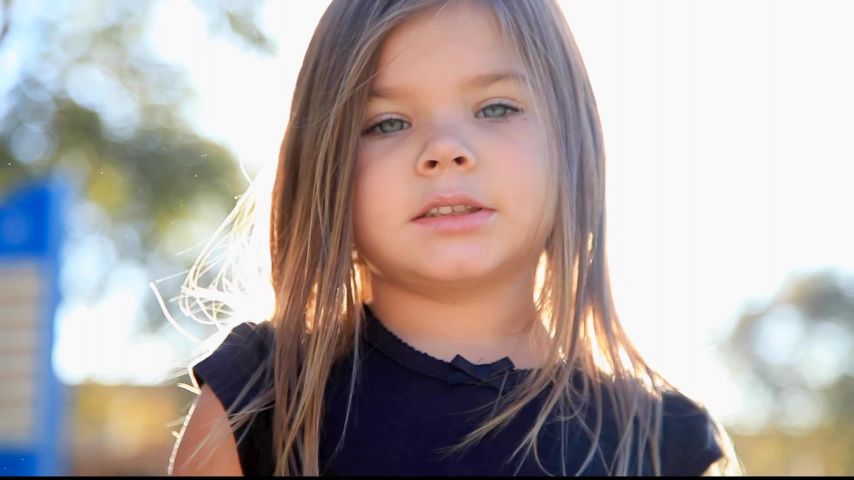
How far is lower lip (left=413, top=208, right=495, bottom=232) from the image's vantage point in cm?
204

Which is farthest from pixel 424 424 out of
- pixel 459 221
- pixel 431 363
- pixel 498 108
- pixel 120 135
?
pixel 120 135

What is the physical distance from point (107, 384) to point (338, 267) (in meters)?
10.6

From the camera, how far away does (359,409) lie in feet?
6.73

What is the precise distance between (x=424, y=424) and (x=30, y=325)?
15.6 ft

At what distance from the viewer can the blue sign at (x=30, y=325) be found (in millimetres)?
5867

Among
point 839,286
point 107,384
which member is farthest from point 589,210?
point 839,286

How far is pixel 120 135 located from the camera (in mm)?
10273

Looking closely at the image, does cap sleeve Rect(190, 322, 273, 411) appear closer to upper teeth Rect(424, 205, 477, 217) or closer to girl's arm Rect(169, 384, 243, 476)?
girl's arm Rect(169, 384, 243, 476)

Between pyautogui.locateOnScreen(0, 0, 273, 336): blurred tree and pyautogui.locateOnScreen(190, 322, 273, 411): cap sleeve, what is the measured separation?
7.44m

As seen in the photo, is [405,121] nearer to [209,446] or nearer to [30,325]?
[209,446]

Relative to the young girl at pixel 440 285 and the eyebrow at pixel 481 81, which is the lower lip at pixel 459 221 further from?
the eyebrow at pixel 481 81

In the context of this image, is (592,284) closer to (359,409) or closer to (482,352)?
(482,352)

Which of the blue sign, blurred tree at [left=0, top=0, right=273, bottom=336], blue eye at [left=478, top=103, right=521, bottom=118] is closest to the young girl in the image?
blue eye at [left=478, top=103, right=521, bottom=118]

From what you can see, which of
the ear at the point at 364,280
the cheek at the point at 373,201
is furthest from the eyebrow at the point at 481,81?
the ear at the point at 364,280
